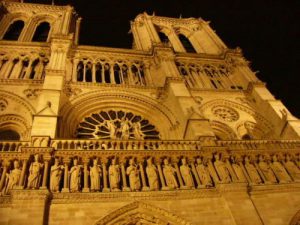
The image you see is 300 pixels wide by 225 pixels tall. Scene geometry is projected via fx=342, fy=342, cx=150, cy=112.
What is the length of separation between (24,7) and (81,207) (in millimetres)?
16489

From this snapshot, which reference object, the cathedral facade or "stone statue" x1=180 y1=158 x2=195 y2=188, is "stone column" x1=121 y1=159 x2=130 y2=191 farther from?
"stone statue" x1=180 y1=158 x2=195 y2=188

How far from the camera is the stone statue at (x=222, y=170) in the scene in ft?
28.8

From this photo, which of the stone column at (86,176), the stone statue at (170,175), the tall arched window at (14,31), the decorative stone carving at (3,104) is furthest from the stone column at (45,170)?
the tall arched window at (14,31)

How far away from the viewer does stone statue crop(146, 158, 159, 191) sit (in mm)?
8305

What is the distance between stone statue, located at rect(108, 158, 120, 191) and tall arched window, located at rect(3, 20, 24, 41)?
1204 centimetres

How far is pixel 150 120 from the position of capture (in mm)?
13383

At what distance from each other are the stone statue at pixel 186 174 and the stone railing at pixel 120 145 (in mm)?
757

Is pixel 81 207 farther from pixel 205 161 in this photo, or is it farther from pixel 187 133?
pixel 187 133

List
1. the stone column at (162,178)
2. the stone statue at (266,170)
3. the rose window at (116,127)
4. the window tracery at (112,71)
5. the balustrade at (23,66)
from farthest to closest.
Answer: the window tracery at (112,71) → the balustrade at (23,66) → the rose window at (116,127) → the stone statue at (266,170) → the stone column at (162,178)

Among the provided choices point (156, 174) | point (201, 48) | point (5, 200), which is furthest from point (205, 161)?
point (201, 48)

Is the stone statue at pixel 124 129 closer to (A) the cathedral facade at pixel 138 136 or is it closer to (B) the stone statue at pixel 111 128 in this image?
(A) the cathedral facade at pixel 138 136

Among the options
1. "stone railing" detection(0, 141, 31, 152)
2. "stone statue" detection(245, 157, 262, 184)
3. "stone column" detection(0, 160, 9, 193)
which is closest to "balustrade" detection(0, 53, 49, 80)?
"stone railing" detection(0, 141, 31, 152)

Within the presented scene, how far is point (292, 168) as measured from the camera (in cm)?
978

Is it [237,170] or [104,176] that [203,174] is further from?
[104,176]
